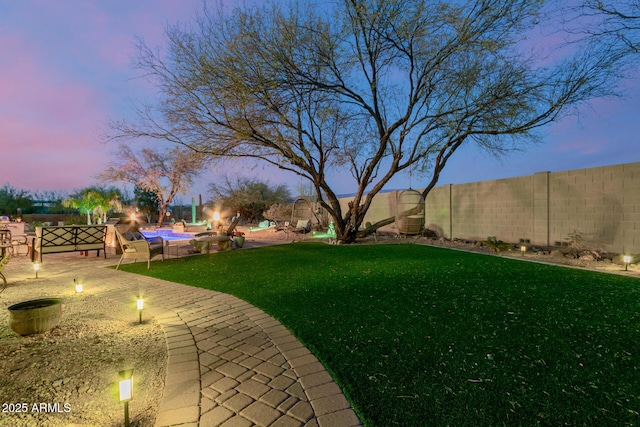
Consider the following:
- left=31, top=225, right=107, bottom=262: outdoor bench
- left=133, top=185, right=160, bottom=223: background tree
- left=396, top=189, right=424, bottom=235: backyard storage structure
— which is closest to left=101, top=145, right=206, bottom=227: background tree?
left=133, top=185, right=160, bottom=223: background tree

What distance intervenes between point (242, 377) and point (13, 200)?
32806 mm

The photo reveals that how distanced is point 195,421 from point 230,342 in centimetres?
113

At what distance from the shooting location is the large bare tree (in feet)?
23.8

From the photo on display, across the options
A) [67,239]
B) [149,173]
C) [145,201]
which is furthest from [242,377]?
[145,201]

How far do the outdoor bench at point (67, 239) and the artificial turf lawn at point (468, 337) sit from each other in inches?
158

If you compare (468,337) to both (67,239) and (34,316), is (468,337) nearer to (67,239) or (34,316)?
(34,316)

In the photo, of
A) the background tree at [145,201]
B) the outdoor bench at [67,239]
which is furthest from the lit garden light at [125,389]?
the background tree at [145,201]

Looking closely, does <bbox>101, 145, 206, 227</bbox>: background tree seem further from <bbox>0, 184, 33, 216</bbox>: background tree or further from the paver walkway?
the paver walkway

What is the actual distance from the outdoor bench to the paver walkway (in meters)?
5.61

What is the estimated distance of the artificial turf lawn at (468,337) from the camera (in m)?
1.83

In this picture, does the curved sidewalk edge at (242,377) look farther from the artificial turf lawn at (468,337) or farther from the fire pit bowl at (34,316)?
the fire pit bowl at (34,316)

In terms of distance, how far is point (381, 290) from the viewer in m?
4.47

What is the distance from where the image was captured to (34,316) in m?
3.03

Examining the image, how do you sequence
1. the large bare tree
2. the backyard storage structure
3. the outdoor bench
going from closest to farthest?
the large bare tree → the outdoor bench → the backyard storage structure
